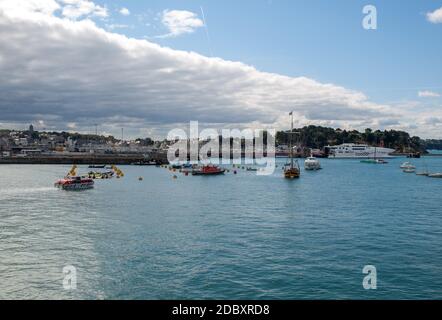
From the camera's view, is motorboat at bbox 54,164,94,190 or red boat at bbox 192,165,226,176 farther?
Result: red boat at bbox 192,165,226,176

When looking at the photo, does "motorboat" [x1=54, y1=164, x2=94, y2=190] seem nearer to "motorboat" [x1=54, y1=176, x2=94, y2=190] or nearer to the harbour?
"motorboat" [x1=54, y1=176, x2=94, y2=190]

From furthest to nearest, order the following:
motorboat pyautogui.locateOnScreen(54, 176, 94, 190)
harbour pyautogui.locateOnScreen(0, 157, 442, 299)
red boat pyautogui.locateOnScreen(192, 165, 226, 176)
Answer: red boat pyautogui.locateOnScreen(192, 165, 226, 176), motorboat pyautogui.locateOnScreen(54, 176, 94, 190), harbour pyautogui.locateOnScreen(0, 157, 442, 299)

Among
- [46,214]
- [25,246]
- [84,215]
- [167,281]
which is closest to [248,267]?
[167,281]

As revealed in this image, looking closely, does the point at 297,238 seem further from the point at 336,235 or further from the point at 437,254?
the point at 437,254

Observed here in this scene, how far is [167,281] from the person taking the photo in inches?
990

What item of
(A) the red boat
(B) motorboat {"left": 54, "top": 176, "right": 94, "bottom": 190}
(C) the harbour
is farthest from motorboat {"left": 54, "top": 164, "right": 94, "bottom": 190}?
(A) the red boat

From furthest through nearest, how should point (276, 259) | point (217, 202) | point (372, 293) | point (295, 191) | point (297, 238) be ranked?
point (295, 191), point (217, 202), point (297, 238), point (276, 259), point (372, 293)

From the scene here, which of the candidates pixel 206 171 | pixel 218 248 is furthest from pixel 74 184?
pixel 218 248

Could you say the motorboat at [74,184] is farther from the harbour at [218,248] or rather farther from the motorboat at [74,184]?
the harbour at [218,248]

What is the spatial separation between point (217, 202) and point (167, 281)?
38.6 m

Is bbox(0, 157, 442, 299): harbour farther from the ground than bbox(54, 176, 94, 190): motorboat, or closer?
closer

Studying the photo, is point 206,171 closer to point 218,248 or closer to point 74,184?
point 74,184

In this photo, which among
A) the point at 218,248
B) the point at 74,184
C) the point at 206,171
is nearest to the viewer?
the point at 218,248

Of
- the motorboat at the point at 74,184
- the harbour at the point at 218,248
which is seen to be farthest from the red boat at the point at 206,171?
the harbour at the point at 218,248
